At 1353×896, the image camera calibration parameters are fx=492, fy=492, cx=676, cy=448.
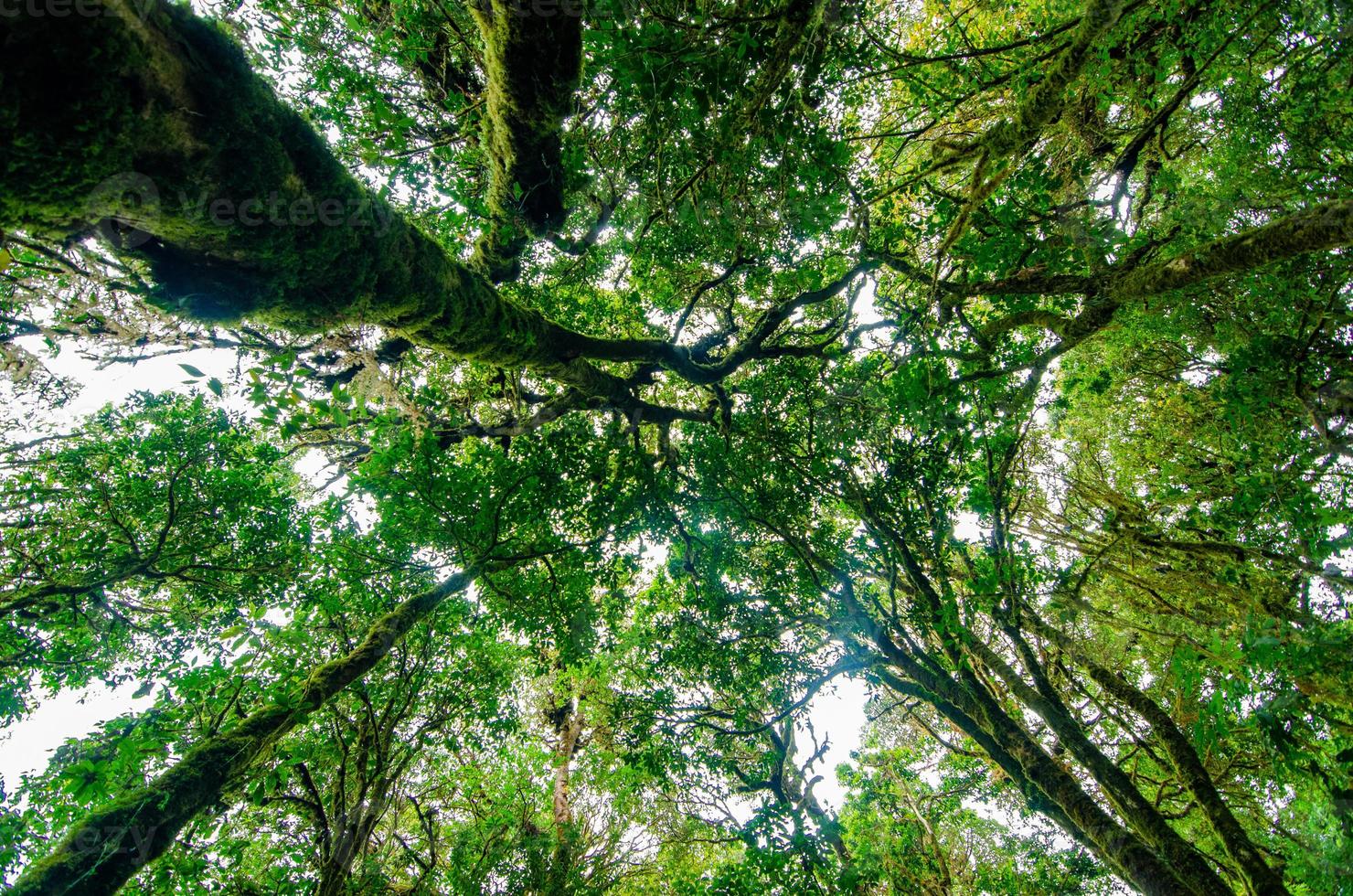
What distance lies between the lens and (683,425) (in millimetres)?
8938

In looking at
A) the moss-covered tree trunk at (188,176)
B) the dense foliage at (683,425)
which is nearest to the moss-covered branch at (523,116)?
the dense foliage at (683,425)

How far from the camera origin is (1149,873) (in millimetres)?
4117

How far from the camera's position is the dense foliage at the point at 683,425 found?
337cm

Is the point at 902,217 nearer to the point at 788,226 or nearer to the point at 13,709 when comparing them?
the point at 788,226

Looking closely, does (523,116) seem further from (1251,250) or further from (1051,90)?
(1251,250)

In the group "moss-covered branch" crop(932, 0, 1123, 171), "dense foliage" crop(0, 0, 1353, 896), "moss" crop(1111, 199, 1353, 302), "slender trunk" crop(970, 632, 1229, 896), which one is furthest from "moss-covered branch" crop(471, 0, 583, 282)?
"slender trunk" crop(970, 632, 1229, 896)

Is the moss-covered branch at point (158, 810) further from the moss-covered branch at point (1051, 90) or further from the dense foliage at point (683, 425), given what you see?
the moss-covered branch at point (1051, 90)

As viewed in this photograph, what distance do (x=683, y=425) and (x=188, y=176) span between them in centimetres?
728

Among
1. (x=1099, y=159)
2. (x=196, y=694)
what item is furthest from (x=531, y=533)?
(x=1099, y=159)

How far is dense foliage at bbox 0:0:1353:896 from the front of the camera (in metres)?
3.37

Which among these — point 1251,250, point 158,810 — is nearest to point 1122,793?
point 1251,250

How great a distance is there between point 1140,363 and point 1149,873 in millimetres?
7264

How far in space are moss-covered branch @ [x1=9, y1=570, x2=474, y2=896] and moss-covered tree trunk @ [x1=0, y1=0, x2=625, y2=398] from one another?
11.0 ft

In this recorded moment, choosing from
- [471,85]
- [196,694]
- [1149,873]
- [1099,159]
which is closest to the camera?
[1149,873]
